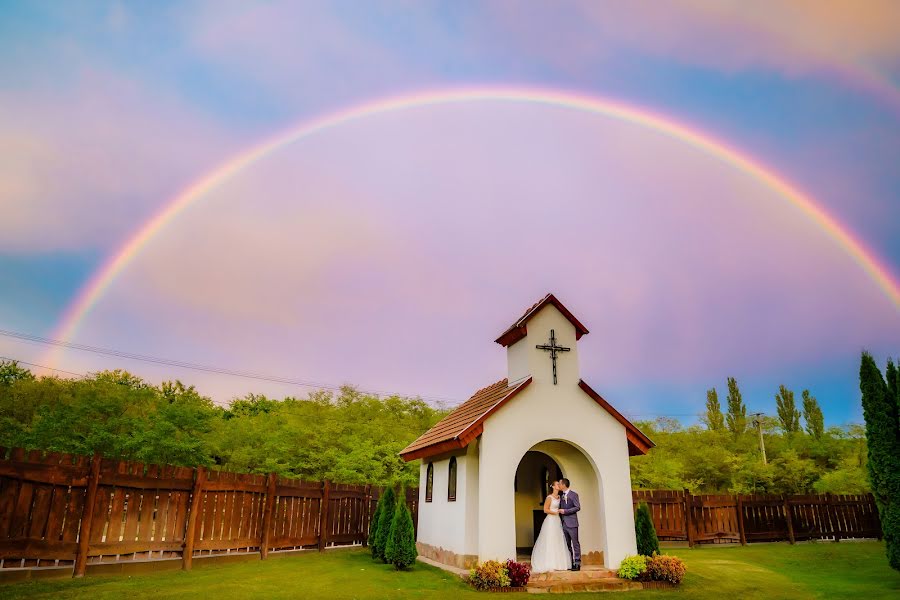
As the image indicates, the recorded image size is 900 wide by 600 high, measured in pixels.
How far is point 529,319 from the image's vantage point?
13.7 metres

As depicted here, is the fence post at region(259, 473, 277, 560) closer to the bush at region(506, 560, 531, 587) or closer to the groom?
the bush at region(506, 560, 531, 587)

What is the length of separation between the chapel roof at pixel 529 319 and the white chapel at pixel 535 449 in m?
0.03

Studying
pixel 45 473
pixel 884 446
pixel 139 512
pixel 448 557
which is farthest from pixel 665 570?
pixel 45 473

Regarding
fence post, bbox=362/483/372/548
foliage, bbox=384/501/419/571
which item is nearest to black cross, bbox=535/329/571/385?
foliage, bbox=384/501/419/571

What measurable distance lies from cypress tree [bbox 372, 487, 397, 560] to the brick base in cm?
138

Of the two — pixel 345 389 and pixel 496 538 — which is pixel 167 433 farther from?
pixel 496 538

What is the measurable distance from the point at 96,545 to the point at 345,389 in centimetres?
2660

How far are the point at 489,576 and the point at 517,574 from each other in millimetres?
671

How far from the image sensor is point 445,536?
45.8ft

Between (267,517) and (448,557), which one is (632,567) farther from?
(267,517)

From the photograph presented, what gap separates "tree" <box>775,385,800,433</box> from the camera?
51.6 meters

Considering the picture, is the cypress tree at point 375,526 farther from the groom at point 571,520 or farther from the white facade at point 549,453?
the groom at point 571,520

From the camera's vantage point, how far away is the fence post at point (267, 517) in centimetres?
1400

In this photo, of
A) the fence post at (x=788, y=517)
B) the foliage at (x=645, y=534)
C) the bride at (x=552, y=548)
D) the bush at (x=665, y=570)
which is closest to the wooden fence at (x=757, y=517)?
the fence post at (x=788, y=517)
